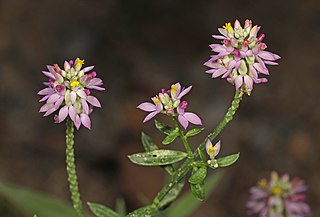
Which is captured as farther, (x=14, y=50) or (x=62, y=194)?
(x=14, y=50)

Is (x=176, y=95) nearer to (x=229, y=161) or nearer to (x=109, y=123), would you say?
(x=229, y=161)

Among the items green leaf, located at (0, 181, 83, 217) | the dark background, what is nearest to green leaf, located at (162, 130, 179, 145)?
green leaf, located at (0, 181, 83, 217)

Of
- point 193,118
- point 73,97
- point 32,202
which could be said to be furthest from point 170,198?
point 32,202

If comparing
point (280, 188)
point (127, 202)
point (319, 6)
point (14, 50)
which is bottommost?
point (280, 188)

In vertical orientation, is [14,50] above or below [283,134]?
above

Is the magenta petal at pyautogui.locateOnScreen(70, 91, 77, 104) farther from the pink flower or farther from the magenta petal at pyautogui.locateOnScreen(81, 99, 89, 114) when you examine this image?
the pink flower

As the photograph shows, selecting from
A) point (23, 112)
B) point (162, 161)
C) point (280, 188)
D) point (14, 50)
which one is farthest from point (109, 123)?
point (162, 161)
